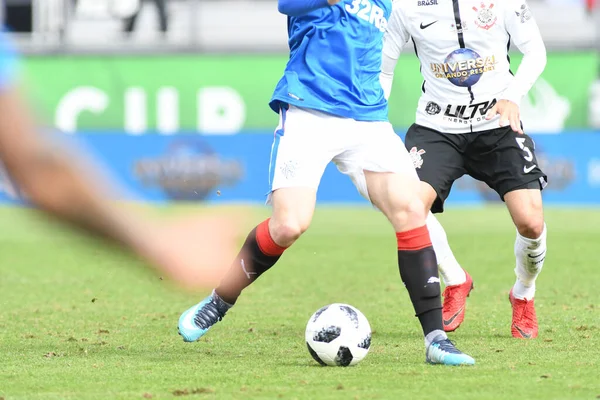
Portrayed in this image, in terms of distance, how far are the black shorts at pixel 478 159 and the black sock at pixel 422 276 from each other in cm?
110

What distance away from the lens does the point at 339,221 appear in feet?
57.4

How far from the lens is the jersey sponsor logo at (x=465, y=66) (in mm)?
7547

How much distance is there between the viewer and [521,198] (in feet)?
24.1

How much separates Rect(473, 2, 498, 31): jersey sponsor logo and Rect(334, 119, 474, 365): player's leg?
1378 mm

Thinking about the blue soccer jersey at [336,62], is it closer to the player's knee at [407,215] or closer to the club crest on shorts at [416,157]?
the player's knee at [407,215]

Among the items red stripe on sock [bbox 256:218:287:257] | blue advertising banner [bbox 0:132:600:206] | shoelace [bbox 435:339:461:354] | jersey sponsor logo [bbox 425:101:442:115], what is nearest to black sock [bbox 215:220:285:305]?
red stripe on sock [bbox 256:218:287:257]

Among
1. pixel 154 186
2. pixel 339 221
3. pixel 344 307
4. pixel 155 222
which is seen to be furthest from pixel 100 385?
pixel 154 186

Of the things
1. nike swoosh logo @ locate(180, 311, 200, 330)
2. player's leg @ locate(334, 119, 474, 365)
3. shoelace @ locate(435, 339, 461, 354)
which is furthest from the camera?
nike swoosh logo @ locate(180, 311, 200, 330)

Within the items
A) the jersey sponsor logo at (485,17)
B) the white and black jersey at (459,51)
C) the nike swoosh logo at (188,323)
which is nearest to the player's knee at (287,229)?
the nike swoosh logo at (188,323)

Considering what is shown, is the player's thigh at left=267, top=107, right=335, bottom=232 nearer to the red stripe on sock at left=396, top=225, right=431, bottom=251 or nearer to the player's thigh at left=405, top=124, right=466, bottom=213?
the red stripe on sock at left=396, top=225, right=431, bottom=251

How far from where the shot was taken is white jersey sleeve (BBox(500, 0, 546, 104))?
6938 mm

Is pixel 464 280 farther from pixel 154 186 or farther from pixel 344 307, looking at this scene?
pixel 154 186


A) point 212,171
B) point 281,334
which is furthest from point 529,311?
point 212,171

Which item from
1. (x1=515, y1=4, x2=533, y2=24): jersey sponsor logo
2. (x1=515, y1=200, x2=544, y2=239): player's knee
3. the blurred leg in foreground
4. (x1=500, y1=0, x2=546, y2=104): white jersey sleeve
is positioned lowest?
(x1=515, y1=200, x2=544, y2=239): player's knee
